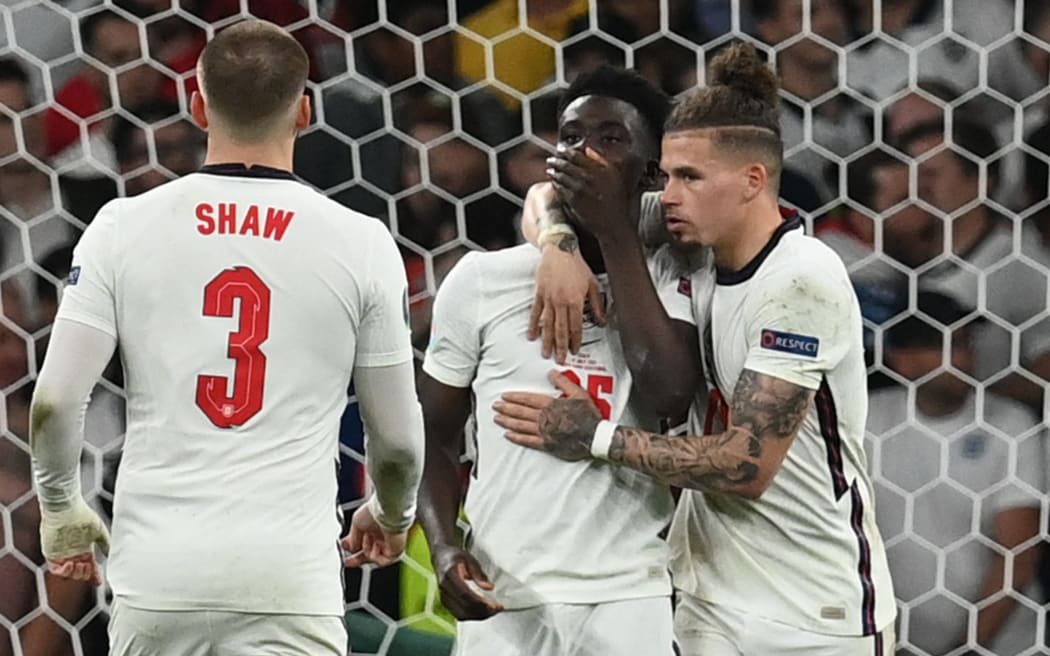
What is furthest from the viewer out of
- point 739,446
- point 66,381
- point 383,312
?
point 739,446

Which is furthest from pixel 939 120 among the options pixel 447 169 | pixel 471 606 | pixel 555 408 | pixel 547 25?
pixel 471 606

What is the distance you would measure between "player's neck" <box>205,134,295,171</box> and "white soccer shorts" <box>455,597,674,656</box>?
78cm

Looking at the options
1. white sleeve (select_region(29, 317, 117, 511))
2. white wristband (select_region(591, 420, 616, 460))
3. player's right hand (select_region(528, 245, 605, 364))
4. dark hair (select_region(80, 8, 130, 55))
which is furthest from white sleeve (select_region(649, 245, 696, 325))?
dark hair (select_region(80, 8, 130, 55))

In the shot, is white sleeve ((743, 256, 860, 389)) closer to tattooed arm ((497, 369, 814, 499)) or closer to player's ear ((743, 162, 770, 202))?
tattooed arm ((497, 369, 814, 499))

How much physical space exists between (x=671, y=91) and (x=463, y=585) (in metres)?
1.28

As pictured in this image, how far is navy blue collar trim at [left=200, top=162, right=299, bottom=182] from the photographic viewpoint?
5.90 ft

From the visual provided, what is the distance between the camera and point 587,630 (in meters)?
2.11

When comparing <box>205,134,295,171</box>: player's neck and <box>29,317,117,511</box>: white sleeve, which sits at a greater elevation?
<box>205,134,295,171</box>: player's neck

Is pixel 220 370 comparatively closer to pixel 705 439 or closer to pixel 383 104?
pixel 705 439

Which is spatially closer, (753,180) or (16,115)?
(753,180)

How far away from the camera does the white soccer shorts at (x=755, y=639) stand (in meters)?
2.11

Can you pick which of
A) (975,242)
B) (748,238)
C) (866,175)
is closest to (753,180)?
(748,238)

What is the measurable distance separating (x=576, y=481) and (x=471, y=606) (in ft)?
0.80

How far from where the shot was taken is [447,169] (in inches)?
117
